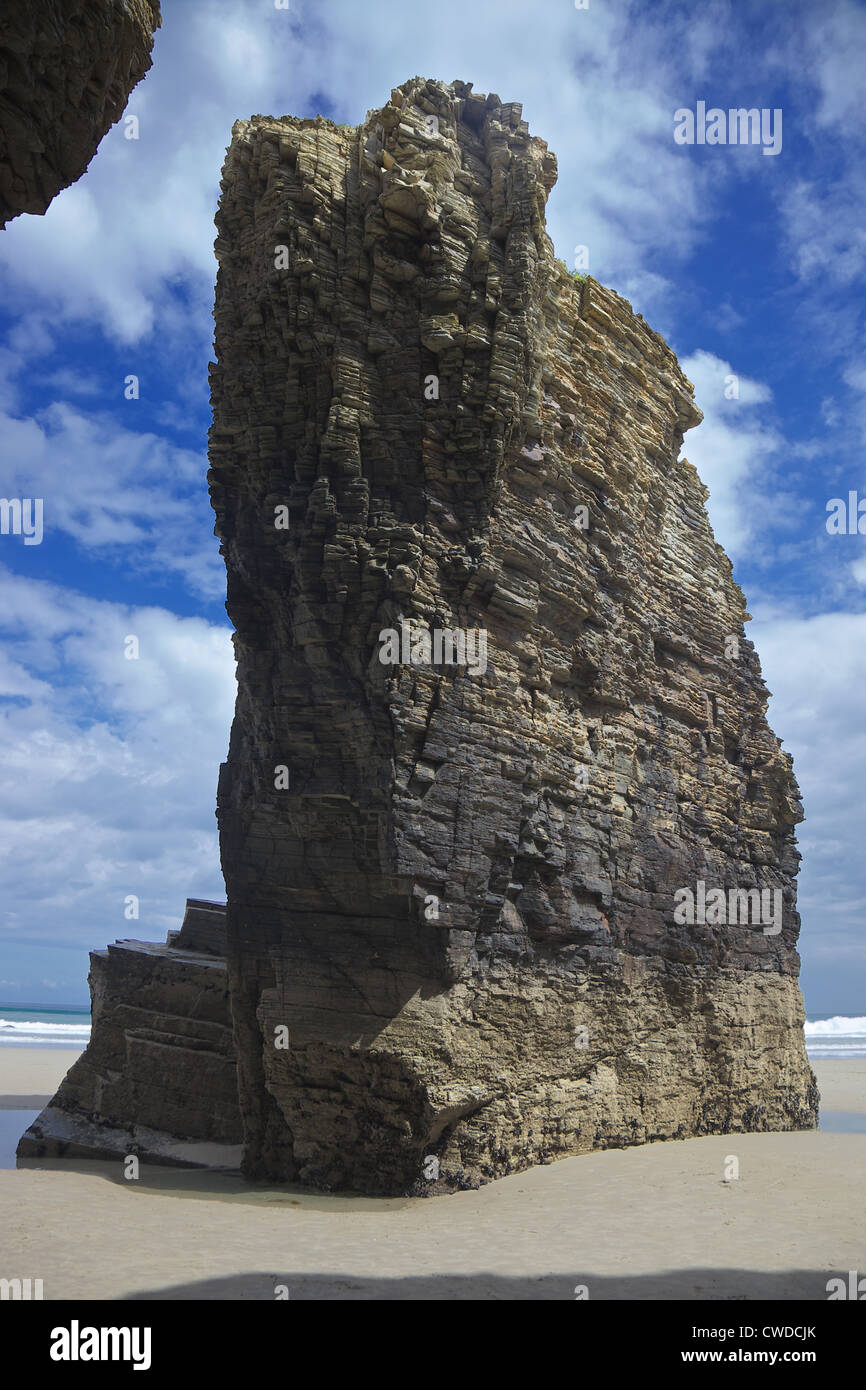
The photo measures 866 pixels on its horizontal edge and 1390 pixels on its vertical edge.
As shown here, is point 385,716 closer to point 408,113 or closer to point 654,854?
point 654,854

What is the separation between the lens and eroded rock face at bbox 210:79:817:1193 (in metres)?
13.9

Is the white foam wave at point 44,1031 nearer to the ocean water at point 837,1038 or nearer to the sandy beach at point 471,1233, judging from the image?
the ocean water at point 837,1038

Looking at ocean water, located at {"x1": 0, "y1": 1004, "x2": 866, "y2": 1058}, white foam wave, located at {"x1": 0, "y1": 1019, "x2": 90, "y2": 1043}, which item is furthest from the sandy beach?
white foam wave, located at {"x1": 0, "y1": 1019, "x2": 90, "y2": 1043}

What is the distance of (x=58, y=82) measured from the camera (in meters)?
4.96

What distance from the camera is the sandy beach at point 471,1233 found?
948cm

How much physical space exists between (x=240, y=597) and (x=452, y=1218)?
31.3ft

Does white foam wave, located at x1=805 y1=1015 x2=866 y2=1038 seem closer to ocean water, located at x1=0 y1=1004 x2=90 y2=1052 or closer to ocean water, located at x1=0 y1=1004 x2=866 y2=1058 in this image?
ocean water, located at x1=0 y1=1004 x2=866 y2=1058

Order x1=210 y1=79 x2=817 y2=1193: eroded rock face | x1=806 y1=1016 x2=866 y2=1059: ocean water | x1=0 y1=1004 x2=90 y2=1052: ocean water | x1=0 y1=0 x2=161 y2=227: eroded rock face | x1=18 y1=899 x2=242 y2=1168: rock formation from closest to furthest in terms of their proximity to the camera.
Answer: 1. x1=0 y1=0 x2=161 y2=227: eroded rock face
2. x1=210 y1=79 x2=817 y2=1193: eroded rock face
3. x1=18 y1=899 x2=242 y2=1168: rock formation
4. x1=0 y1=1004 x2=90 y2=1052: ocean water
5. x1=806 y1=1016 x2=866 y2=1059: ocean water

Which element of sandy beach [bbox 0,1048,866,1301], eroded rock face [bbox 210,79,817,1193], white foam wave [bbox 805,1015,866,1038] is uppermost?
eroded rock face [bbox 210,79,817,1193]

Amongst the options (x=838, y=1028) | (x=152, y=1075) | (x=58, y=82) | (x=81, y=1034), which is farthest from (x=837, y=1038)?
(x=58, y=82)

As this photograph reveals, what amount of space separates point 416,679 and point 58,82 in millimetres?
9688

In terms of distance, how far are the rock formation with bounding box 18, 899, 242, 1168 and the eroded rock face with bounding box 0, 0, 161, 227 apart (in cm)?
1526

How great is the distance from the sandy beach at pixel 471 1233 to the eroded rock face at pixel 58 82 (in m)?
8.92

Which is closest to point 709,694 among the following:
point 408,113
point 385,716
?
point 385,716
